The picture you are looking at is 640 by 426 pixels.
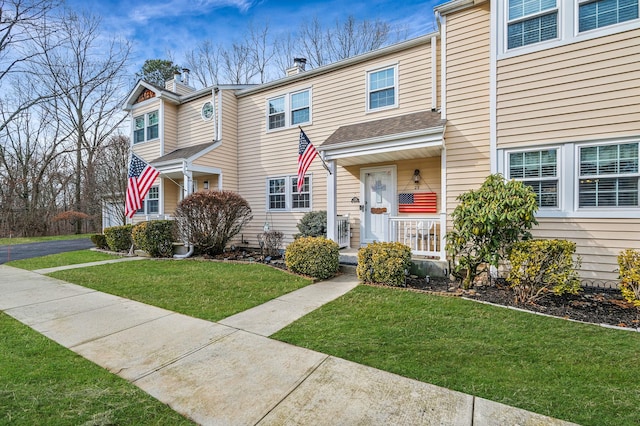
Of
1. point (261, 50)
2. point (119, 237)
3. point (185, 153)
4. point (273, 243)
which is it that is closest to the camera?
point (273, 243)

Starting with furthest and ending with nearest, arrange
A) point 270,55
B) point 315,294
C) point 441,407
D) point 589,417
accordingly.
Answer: point 270,55, point 315,294, point 441,407, point 589,417

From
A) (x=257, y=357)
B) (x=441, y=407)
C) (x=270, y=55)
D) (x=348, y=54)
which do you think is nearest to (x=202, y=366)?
(x=257, y=357)

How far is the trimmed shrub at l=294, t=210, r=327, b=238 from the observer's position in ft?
29.4

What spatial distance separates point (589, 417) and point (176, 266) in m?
8.11

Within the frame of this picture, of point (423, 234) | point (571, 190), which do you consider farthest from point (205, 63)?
point (571, 190)

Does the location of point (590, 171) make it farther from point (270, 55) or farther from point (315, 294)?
point (270, 55)

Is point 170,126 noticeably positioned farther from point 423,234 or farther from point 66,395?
point 66,395

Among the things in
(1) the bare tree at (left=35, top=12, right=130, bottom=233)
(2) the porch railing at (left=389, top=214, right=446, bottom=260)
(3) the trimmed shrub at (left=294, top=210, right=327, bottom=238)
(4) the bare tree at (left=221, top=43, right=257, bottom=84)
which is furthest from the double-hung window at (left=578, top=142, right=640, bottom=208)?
(1) the bare tree at (left=35, top=12, right=130, bottom=233)

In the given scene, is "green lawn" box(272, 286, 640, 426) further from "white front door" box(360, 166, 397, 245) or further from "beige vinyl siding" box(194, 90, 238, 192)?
"beige vinyl siding" box(194, 90, 238, 192)

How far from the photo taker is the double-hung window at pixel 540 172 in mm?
5824

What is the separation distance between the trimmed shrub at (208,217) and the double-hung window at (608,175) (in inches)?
320

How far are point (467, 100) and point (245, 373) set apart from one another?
6.88 metres

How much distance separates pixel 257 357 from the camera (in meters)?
3.12

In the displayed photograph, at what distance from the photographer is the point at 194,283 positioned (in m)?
6.12
